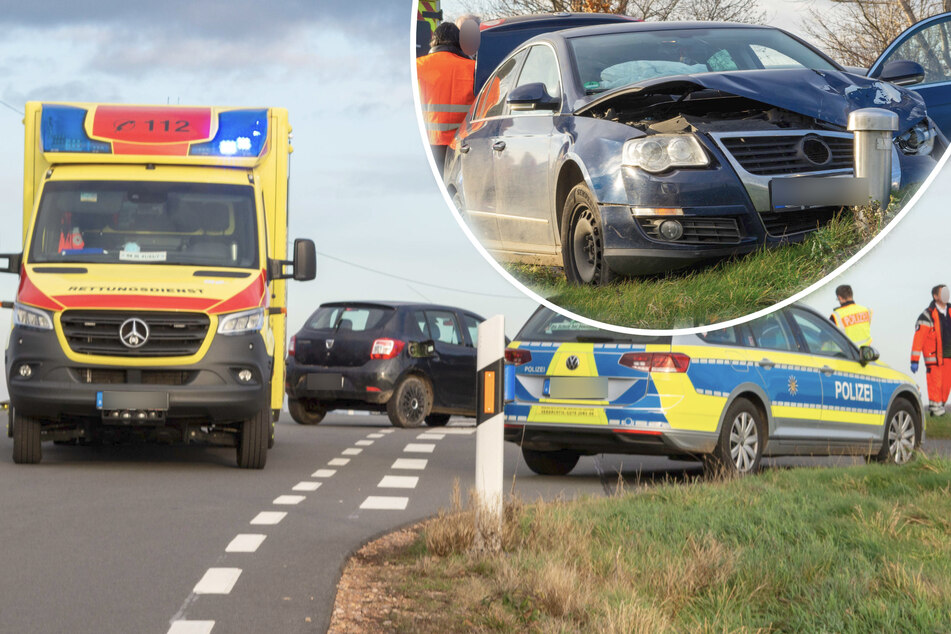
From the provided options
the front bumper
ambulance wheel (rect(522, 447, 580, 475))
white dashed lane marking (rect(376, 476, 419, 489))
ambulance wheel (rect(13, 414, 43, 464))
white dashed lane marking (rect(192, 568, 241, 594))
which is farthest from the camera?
ambulance wheel (rect(522, 447, 580, 475))

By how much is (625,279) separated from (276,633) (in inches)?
146

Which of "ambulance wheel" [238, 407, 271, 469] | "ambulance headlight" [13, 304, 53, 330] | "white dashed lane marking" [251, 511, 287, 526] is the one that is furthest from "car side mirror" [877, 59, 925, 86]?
"ambulance wheel" [238, 407, 271, 469]

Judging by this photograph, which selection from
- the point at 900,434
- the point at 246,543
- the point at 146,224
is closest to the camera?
the point at 246,543

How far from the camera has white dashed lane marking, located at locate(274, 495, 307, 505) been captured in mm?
8778

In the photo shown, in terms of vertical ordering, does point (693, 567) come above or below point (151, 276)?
below

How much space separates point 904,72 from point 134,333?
9444mm

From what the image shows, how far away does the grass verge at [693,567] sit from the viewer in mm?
4340

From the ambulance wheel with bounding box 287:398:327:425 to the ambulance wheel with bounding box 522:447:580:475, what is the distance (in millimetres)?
A: 7090

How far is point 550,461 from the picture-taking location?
11.4 meters

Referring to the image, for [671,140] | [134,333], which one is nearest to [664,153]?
[671,140]

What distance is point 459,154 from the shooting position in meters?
1.51

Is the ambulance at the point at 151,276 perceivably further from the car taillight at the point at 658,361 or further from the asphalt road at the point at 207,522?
the car taillight at the point at 658,361

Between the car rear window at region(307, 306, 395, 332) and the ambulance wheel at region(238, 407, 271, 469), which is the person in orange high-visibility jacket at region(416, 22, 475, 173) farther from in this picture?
the car rear window at region(307, 306, 395, 332)

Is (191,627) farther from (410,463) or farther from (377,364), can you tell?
(377,364)
